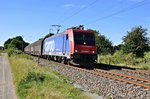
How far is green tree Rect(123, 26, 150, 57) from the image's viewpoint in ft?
158

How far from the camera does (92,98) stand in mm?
10930

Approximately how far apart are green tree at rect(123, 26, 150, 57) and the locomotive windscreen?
21265mm

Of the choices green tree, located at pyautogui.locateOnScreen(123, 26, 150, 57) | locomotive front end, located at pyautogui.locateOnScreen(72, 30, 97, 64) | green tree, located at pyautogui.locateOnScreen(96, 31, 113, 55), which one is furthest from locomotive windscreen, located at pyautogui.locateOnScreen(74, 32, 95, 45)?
green tree, located at pyautogui.locateOnScreen(96, 31, 113, 55)

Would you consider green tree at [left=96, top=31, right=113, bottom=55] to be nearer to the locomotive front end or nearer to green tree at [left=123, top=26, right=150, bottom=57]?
green tree at [left=123, top=26, right=150, bottom=57]

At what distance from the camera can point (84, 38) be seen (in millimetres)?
26719

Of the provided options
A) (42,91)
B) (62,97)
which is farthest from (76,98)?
(42,91)

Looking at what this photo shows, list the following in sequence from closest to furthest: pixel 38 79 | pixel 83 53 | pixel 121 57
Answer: pixel 38 79, pixel 83 53, pixel 121 57

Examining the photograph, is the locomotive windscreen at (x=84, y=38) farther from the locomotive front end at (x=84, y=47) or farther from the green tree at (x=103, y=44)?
the green tree at (x=103, y=44)

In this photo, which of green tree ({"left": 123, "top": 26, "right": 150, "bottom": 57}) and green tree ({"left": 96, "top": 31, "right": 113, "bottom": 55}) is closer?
green tree ({"left": 123, "top": 26, "right": 150, "bottom": 57})

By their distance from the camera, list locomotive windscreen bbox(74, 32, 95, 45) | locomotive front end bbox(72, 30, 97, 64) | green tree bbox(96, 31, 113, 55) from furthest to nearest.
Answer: green tree bbox(96, 31, 113, 55) < locomotive windscreen bbox(74, 32, 95, 45) < locomotive front end bbox(72, 30, 97, 64)

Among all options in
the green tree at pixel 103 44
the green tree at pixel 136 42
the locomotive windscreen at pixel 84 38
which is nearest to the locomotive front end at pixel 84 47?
the locomotive windscreen at pixel 84 38

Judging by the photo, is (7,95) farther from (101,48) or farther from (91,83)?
(101,48)

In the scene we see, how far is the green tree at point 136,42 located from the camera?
48.0 metres

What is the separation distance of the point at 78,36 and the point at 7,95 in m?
14.9
